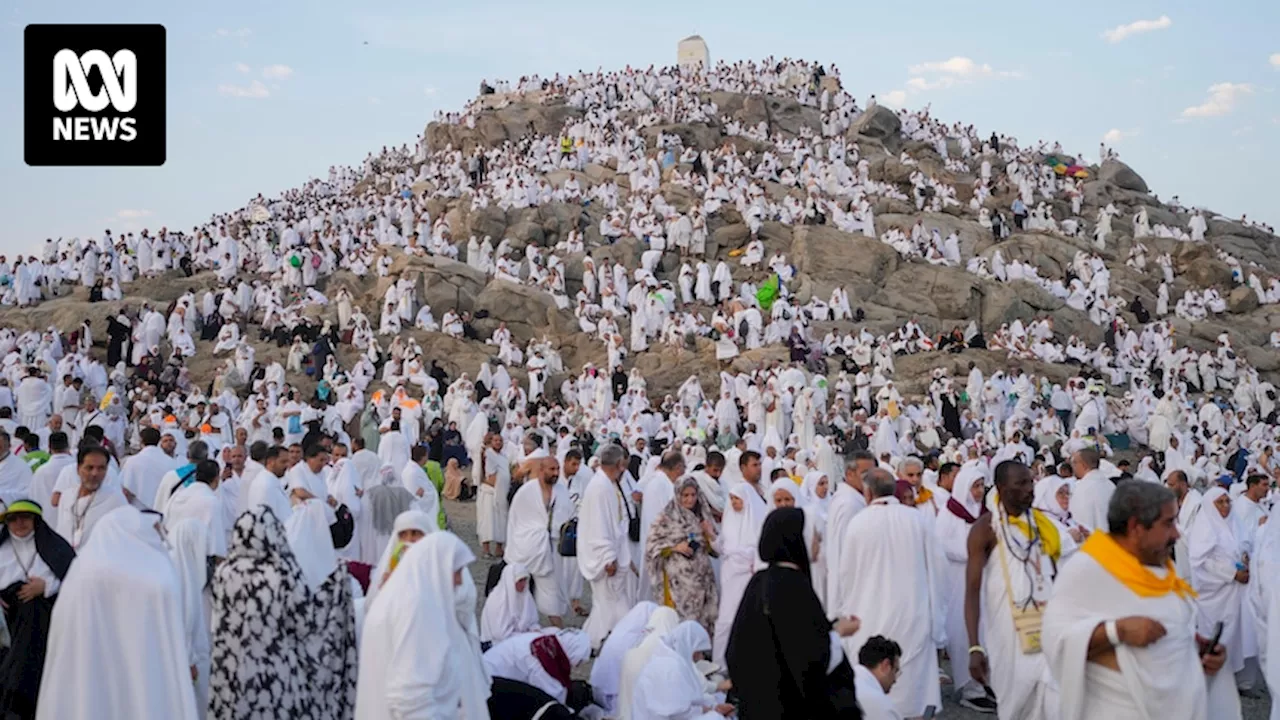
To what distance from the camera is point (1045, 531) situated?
5402 mm

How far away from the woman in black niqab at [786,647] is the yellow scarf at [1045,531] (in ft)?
5.85

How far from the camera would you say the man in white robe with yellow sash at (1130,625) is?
3.65m

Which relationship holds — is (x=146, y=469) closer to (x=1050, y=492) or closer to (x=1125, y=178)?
(x=1050, y=492)

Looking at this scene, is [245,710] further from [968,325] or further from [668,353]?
[968,325]

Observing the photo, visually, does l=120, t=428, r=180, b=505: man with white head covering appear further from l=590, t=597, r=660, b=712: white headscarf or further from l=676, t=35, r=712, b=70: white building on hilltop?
l=676, t=35, r=712, b=70: white building on hilltop

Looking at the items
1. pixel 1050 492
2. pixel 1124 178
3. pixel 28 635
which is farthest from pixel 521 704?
pixel 1124 178

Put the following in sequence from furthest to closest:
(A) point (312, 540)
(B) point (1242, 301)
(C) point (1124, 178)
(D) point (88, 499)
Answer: (C) point (1124, 178)
(B) point (1242, 301)
(D) point (88, 499)
(A) point (312, 540)

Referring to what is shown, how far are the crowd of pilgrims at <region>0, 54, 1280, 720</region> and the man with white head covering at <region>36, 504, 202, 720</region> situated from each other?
1cm

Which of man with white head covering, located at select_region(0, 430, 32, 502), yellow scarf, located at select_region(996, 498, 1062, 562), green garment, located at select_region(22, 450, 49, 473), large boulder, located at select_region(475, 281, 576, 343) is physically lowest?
green garment, located at select_region(22, 450, 49, 473)

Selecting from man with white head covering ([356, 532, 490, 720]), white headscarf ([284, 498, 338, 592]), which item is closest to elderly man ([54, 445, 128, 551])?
white headscarf ([284, 498, 338, 592])

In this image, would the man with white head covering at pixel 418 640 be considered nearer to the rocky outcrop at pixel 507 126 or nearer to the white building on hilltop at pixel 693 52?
the rocky outcrop at pixel 507 126

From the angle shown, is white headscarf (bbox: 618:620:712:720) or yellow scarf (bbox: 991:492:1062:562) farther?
white headscarf (bbox: 618:620:712:720)

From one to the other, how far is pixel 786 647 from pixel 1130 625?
1118 millimetres

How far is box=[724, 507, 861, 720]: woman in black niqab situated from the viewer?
12.7ft
